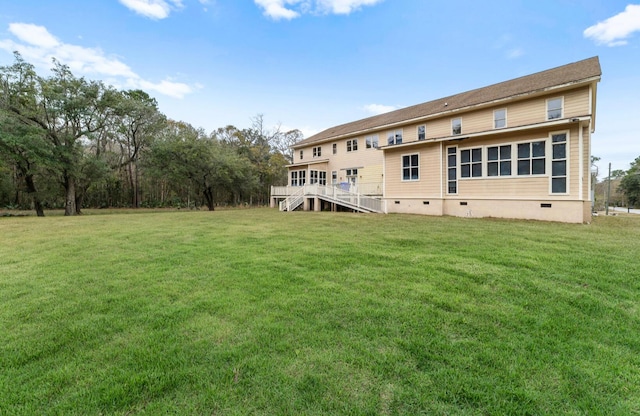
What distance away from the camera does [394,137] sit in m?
17.7

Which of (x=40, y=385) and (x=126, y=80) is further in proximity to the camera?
(x=126, y=80)

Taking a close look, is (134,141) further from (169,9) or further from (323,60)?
(323,60)

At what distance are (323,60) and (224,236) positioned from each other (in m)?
17.9

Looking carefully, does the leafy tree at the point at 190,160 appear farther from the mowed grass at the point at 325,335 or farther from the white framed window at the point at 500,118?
the white framed window at the point at 500,118

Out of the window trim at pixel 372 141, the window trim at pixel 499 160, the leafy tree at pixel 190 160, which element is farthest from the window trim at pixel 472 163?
the leafy tree at pixel 190 160

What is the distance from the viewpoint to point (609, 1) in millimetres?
12305

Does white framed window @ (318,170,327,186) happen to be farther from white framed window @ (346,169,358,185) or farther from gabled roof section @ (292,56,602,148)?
gabled roof section @ (292,56,602,148)

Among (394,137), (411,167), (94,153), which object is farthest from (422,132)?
(94,153)

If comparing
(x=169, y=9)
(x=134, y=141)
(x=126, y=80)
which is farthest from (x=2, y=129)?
(x=126, y=80)

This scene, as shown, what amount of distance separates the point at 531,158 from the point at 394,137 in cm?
815

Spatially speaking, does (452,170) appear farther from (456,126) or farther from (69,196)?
(69,196)

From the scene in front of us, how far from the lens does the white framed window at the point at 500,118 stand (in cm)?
1295

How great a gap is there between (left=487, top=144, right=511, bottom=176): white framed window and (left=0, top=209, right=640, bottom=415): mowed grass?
7634 mm

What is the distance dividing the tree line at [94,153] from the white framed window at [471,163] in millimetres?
18298
